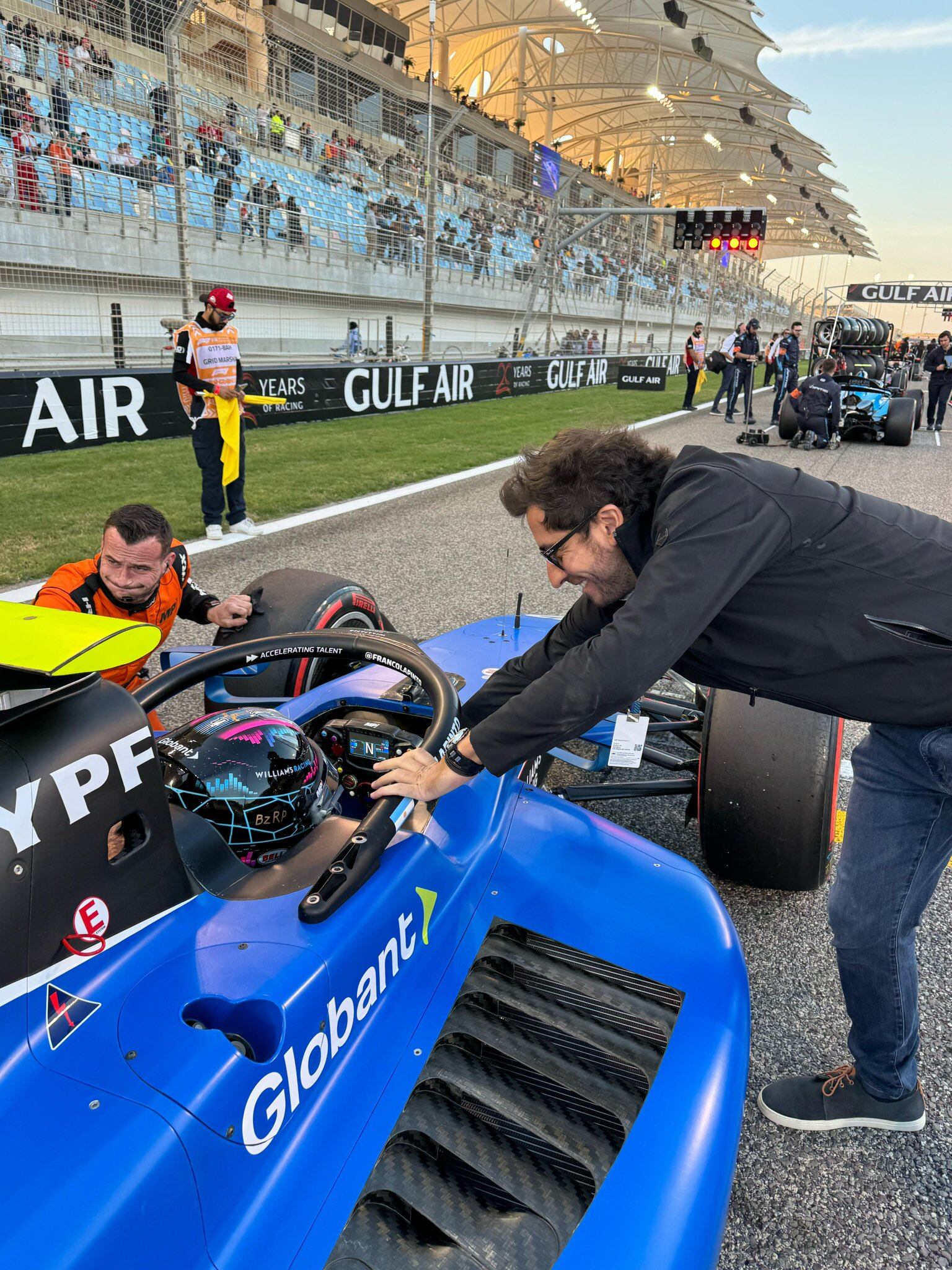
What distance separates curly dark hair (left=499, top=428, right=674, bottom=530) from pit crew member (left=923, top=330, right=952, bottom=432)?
17.4m

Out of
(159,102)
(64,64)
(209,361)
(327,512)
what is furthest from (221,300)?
(64,64)

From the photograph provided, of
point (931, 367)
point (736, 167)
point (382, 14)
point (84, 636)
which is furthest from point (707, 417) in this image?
point (736, 167)

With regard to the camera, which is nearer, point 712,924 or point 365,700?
point 712,924

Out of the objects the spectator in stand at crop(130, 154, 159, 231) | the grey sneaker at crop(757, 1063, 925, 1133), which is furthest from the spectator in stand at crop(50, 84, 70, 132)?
the grey sneaker at crop(757, 1063, 925, 1133)

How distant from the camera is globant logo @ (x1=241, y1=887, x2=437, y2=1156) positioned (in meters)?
1.23

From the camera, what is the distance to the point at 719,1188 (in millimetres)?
A: 1400

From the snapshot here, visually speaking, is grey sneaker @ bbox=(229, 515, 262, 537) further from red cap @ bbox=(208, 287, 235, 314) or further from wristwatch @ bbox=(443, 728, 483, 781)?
wristwatch @ bbox=(443, 728, 483, 781)

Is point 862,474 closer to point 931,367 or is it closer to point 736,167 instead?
point 931,367

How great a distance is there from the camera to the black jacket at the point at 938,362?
648 inches

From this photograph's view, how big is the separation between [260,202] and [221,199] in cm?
142

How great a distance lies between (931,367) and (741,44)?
2882cm

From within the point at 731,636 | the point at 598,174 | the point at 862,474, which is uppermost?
the point at 598,174

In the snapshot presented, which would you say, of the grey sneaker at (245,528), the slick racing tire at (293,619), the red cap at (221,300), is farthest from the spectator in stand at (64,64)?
the slick racing tire at (293,619)

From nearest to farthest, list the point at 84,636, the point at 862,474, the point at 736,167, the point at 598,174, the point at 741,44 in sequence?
the point at 84,636
the point at 862,474
the point at 741,44
the point at 598,174
the point at 736,167
